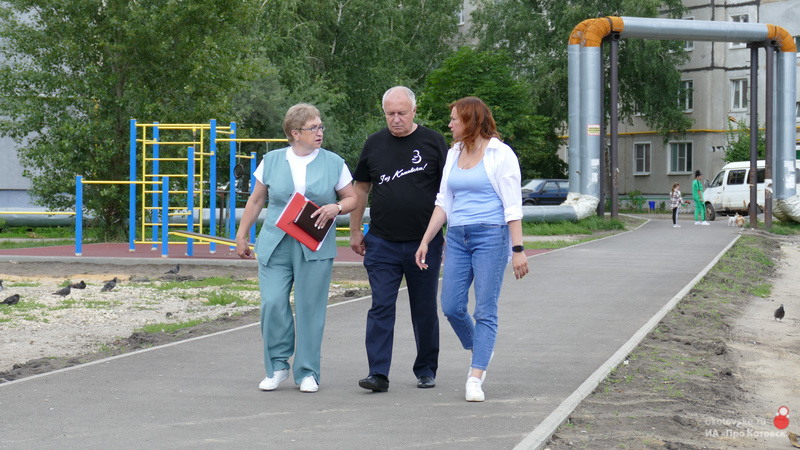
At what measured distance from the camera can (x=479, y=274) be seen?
700 centimetres

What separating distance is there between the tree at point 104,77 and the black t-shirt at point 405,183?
→ 17.3m

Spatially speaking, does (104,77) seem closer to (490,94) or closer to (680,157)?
(490,94)

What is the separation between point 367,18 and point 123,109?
29.0 meters

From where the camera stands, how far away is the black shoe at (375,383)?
7.04m

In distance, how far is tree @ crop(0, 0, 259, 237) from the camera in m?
23.9

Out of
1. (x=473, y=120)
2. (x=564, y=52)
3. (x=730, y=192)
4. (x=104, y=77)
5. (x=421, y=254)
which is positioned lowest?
(x=421, y=254)

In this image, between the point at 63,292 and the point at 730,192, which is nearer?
the point at 63,292

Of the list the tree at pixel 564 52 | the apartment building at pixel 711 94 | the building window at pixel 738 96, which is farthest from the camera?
the building window at pixel 738 96

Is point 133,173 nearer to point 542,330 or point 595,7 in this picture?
point 542,330

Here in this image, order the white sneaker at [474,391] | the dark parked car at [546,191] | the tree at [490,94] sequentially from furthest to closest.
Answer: the tree at [490,94] → the dark parked car at [546,191] → the white sneaker at [474,391]

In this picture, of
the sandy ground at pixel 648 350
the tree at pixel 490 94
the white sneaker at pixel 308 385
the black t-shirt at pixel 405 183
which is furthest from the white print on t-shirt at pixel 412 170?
the tree at pixel 490 94

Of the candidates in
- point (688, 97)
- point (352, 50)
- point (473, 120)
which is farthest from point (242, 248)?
point (688, 97)

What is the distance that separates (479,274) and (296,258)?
1123 mm

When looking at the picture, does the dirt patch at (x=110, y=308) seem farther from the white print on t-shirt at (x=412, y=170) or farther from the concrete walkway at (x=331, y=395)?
the white print on t-shirt at (x=412, y=170)
